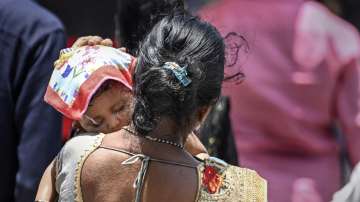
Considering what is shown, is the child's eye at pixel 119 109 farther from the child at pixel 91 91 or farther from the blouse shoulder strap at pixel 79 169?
the blouse shoulder strap at pixel 79 169

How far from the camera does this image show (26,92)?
3.31 meters

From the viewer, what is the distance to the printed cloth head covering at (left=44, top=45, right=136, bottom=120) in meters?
2.60

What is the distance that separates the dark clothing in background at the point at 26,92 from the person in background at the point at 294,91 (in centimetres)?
104

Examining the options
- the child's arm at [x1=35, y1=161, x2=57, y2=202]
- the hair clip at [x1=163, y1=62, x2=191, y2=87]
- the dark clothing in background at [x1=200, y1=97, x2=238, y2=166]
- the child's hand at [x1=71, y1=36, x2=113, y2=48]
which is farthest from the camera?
the dark clothing in background at [x1=200, y1=97, x2=238, y2=166]

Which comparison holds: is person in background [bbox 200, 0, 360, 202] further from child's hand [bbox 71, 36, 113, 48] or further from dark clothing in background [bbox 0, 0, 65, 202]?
child's hand [bbox 71, 36, 113, 48]

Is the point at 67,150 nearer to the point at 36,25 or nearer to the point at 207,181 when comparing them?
the point at 207,181

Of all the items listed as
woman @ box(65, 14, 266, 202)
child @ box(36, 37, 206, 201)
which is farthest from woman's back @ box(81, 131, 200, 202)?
child @ box(36, 37, 206, 201)

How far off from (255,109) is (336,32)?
1.45 feet

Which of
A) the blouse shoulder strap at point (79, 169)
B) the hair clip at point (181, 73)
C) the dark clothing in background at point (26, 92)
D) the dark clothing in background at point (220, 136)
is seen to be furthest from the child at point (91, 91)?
the dark clothing in background at point (220, 136)

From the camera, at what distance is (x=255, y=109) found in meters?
4.24

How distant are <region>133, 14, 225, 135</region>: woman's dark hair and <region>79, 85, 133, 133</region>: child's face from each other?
218 millimetres

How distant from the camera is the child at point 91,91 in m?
2.59

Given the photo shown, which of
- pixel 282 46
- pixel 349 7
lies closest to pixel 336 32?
pixel 282 46

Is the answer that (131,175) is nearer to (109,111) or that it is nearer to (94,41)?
(109,111)
